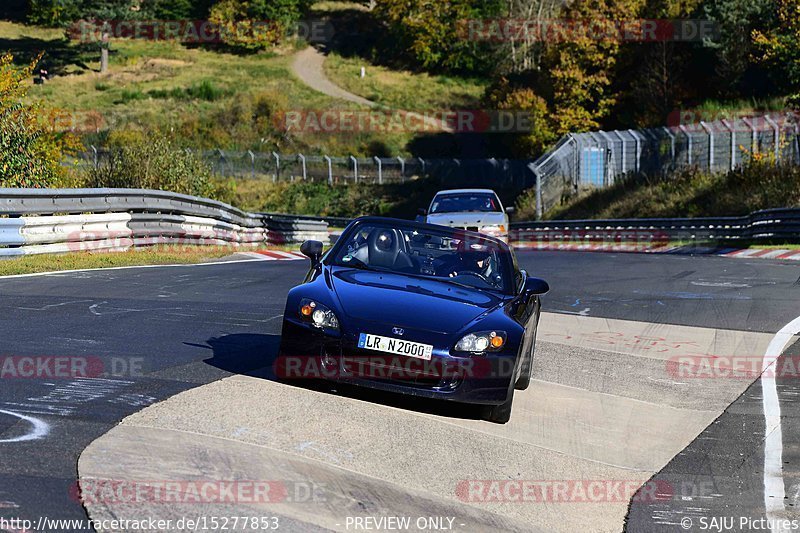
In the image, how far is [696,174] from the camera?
38.1 m

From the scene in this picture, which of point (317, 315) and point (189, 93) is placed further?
point (189, 93)

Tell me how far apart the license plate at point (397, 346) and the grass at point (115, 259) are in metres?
8.76

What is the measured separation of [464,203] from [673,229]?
34.6 ft

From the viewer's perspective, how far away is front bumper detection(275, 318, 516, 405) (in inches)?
293

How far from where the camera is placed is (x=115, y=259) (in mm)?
17938

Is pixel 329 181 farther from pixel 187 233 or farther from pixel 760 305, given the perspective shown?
pixel 760 305

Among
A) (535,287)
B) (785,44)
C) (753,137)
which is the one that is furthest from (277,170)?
(535,287)

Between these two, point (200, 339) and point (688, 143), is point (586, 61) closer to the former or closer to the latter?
point (688, 143)

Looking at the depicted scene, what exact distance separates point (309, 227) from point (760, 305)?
64.7 feet

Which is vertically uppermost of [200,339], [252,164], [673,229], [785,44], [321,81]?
[785,44]

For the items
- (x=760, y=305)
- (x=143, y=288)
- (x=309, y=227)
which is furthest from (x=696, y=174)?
(x=143, y=288)

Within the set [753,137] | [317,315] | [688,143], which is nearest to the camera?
[317,315]

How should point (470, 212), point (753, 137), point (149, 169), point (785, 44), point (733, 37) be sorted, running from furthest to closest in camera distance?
point (733, 37), point (785, 44), point (753, 137), point (149, 169), point (470, 212)

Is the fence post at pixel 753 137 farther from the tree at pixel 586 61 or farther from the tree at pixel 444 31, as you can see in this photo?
the tree at pixel 444 31
